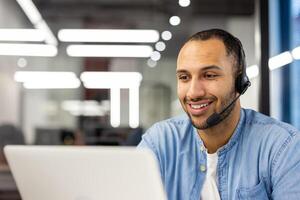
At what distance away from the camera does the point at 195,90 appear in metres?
1.33

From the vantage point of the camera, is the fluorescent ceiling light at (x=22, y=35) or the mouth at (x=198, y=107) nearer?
the mouth at (x=198, y=107)

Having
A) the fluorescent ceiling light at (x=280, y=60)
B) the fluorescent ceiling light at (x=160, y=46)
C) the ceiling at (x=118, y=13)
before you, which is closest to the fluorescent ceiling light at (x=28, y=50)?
the ceiling at (x=118, y=13)

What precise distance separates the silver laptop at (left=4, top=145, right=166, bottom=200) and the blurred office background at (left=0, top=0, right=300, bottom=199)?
3230 mm

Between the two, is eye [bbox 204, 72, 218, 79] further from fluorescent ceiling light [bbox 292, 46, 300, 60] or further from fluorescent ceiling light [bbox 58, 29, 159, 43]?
fluorescent ceiling light [bbox 58, 29, 159, 43]

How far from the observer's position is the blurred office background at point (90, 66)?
4273 millimetres

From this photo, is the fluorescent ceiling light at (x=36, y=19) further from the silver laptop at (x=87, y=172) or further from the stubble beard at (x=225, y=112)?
the silver laptop at (x=87, y=172)

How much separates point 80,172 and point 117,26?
3.55 m

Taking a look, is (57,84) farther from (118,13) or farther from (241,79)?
(241,79)

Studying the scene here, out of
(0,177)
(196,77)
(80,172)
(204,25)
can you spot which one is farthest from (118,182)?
(204,25)

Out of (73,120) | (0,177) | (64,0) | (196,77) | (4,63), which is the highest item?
(64,0)

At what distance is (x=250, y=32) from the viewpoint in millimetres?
3887

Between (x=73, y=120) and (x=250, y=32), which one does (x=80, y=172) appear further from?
(x=73, y=120)

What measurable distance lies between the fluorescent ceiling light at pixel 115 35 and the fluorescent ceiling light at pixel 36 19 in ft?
0.86

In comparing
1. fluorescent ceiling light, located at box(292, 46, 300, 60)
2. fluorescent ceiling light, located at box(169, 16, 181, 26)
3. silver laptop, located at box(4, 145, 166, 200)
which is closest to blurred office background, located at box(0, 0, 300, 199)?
fluorescent ceiling light, located at box(169, 16, 181, 26)
